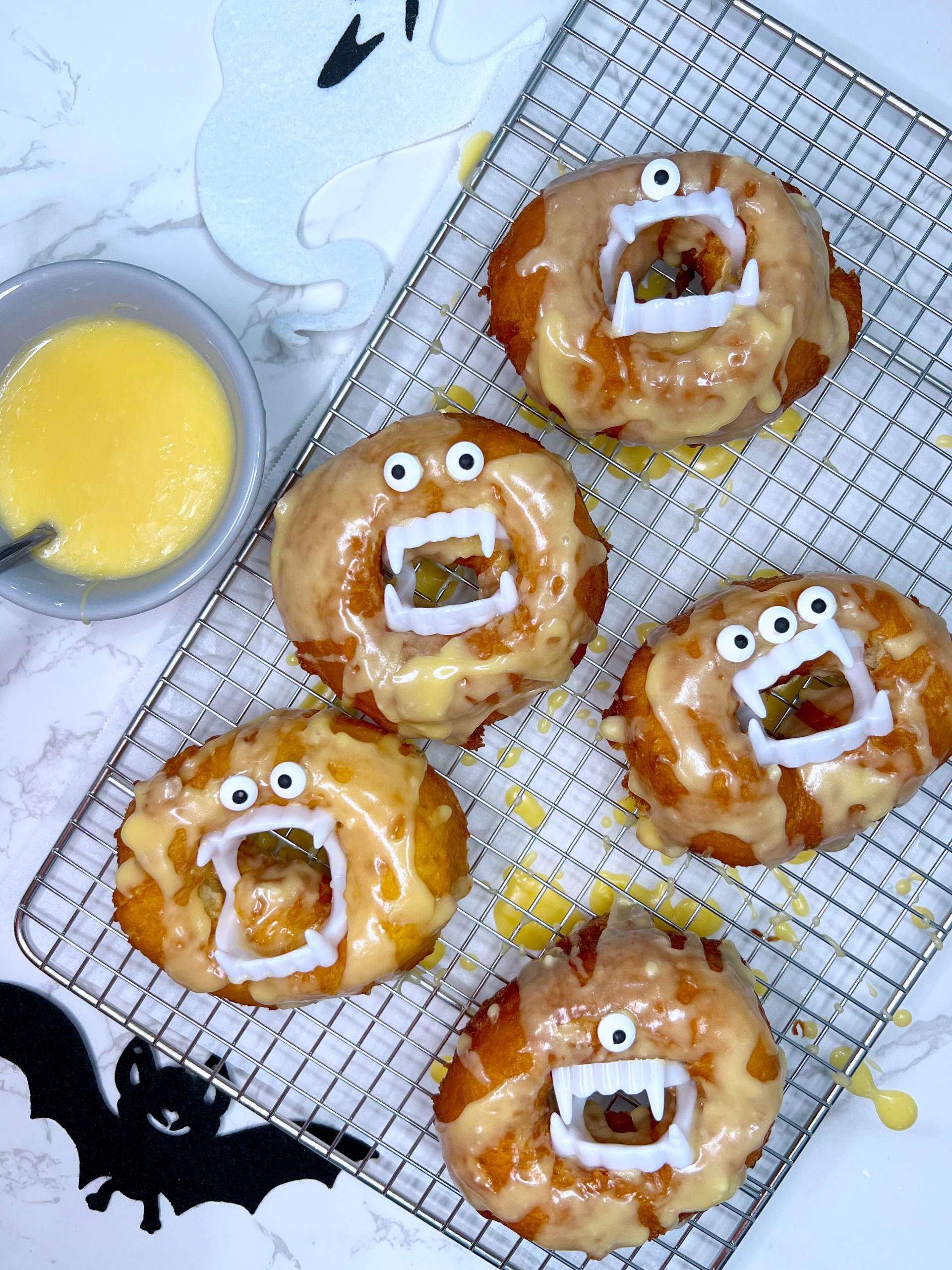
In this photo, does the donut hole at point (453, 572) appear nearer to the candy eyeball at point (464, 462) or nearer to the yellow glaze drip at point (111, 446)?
the candy eyeball at point (464, 462)

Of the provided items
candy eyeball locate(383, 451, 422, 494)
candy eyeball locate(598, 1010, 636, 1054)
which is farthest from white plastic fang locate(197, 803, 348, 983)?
candy eyeball locate(383, 451, 422, 494)

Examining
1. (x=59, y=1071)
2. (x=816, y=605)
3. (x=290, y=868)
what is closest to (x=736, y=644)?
(x=816, y=605)

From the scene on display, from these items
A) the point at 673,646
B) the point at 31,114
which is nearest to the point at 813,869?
the point at 673,646

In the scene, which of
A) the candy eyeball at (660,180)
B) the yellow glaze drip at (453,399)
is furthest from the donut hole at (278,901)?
the candy eyeball at (660,180)

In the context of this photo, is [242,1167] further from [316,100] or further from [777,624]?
[316,100]

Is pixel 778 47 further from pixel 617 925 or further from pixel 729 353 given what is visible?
pixel 617 925

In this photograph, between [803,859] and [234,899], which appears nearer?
[234,899]

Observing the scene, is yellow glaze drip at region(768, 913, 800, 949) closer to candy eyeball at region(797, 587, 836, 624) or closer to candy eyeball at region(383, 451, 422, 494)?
candy eyeball at region(797, 587, 836, 624)
